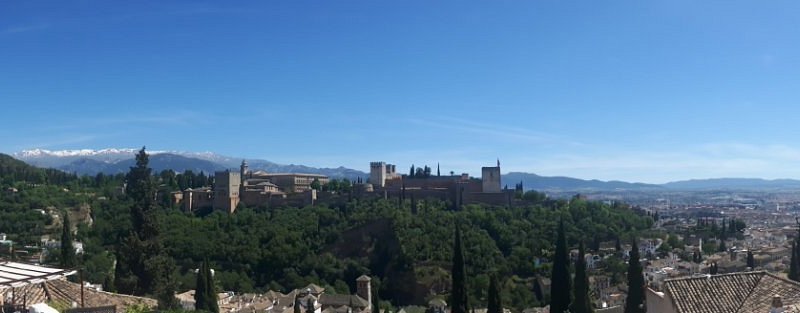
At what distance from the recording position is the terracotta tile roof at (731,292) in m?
9.39

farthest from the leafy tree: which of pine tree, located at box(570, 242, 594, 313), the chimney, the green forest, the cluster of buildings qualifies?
the chimney

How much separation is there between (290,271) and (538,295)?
15450mm

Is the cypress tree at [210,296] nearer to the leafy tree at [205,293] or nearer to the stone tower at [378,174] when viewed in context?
the leafy tree at [205,293]

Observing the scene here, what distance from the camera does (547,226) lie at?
5384 centimetres

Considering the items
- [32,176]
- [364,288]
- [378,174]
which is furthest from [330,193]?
[32,176]

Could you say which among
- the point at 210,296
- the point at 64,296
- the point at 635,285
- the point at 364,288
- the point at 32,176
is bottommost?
the point at 364,288

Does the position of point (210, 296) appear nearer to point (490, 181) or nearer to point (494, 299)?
point (494, 299)

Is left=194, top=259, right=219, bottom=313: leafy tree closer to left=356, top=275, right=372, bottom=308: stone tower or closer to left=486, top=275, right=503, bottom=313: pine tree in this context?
left=486, top=275, right=503, bottom=313: pine tree

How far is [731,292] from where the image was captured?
980 cm

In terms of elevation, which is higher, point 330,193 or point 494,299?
point 330,193

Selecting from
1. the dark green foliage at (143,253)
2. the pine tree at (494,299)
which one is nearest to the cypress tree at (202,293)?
the dark green foliage at (143,253)

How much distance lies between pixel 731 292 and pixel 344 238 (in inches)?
1703

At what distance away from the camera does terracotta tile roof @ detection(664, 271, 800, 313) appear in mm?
9391

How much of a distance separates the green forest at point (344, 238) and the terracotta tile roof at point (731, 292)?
28909 mm
